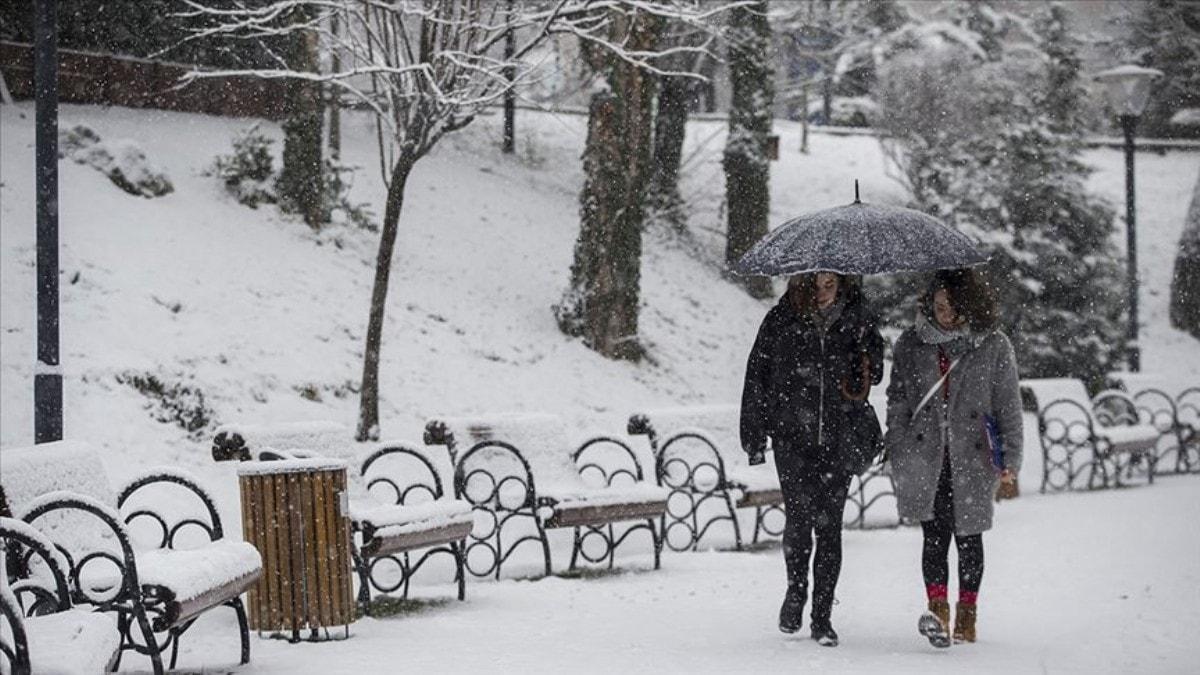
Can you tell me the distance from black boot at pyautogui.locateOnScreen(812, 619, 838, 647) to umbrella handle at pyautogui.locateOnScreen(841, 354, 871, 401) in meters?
1.06

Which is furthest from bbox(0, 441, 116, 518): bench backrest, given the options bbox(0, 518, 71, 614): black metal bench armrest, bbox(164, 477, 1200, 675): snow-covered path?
bbox(164, 477, 1200, 675): snow-covered path

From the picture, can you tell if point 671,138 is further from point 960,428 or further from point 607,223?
point 960,428

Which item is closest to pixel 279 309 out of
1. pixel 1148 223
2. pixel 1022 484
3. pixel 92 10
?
pixel 92 10

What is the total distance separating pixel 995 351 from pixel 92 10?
13.6 m

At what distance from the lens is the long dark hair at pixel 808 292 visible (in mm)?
7105

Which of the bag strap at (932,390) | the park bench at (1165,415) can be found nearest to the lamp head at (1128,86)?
the park bench at (1165,415)

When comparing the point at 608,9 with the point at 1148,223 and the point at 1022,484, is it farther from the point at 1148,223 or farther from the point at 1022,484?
the point at 1148,223

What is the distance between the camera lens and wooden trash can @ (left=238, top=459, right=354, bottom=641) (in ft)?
23.0

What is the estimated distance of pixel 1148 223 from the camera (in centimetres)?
2877

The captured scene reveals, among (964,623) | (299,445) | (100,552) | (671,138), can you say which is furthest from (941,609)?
(671,138)

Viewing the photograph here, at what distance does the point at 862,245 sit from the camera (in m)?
6.96

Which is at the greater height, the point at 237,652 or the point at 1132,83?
the point at 1132,83

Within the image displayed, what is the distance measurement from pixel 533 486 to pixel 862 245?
10.7 ft

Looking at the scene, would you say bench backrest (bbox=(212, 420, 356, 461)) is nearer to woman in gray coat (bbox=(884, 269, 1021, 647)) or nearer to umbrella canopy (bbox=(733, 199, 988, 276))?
umbrella canopy (bbox=(733, 199, 988, 276))
